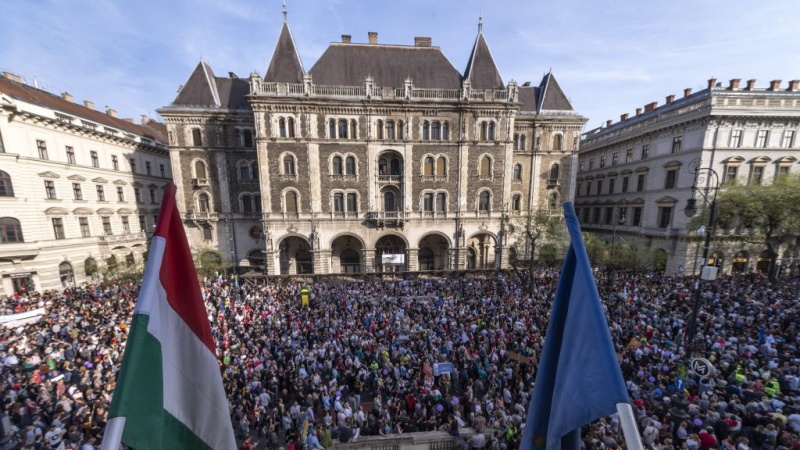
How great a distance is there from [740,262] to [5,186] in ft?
193

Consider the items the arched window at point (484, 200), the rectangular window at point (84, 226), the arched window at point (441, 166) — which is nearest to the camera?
the rectangular window at point (84, 226)

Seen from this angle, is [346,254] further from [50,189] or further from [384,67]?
[50,189]

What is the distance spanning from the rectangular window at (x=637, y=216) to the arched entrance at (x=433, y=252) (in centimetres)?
2005

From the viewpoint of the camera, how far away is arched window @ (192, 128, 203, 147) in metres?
29.6

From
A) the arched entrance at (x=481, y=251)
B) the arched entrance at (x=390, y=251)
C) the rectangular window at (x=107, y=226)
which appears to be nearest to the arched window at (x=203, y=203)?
the rectangular window at (x=107, y=226)

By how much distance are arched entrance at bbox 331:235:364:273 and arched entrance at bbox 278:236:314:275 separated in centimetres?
239

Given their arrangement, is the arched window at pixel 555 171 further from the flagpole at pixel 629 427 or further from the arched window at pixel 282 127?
A: the flagpole at pixel 629 427

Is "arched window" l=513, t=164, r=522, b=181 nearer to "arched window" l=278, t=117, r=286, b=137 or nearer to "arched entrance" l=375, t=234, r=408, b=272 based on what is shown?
"arched entrance" l=375, t=234, r=408, b=272

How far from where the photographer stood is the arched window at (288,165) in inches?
1100

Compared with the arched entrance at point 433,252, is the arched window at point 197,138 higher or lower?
higher

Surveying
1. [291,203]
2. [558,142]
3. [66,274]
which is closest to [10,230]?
[66,274]

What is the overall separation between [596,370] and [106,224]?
39045 mm

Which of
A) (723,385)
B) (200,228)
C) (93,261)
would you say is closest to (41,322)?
(93,261)

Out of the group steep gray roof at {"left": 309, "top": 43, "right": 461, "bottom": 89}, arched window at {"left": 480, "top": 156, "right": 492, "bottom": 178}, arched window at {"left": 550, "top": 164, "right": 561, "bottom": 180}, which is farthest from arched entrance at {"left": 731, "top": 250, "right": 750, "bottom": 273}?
steep gray roof at {"left": 309, "top": 43, "right": 461, "bottom": 89}
